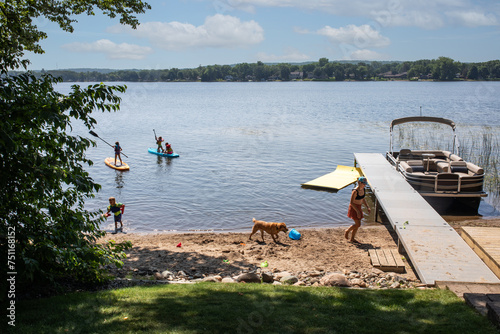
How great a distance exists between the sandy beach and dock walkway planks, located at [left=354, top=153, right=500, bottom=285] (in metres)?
0.79

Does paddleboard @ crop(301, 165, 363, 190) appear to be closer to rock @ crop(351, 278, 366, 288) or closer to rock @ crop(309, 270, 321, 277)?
rock @ crop(309, 270, 321, 277)

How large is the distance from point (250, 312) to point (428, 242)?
633cm

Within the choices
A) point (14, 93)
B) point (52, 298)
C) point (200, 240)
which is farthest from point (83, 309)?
point (200, 240)

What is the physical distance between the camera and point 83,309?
21.0 feet

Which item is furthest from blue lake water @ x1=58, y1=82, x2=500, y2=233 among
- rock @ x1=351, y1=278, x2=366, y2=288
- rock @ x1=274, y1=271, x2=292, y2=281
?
rock @ x1=351, y1=278, x2=366, y2=288

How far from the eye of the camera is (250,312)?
6.43 meters

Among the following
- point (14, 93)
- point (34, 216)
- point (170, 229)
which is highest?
point (14, 93)

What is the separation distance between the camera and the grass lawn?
580 centimetres

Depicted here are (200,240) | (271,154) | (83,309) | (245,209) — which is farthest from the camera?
(271,154)

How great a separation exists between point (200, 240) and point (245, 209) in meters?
5.06

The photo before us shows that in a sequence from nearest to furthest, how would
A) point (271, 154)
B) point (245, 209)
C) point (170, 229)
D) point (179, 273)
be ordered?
1. point (179, 273)
2. point (170, 229)
3. point (245, 209)
4. point (271, 154)

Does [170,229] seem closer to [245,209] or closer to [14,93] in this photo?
[245,209]

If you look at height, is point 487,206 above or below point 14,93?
below

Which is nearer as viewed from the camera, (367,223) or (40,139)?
(40,139)
